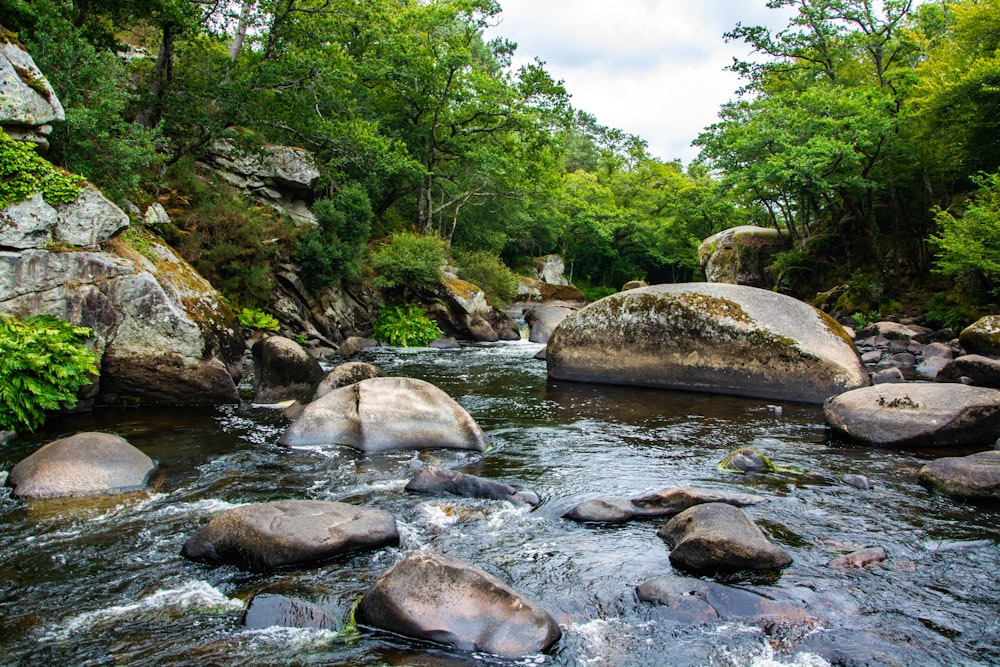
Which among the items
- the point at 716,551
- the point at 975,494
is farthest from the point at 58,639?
the point at 975,494

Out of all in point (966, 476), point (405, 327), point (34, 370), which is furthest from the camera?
point (405, 327)

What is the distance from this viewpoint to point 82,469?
276 inches

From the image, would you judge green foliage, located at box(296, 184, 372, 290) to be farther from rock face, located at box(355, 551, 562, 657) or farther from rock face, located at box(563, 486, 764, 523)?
rock face, located at box(355, 551, 562, 657)

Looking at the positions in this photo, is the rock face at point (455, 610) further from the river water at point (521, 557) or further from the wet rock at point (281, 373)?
the wet rock at point (281, 373)

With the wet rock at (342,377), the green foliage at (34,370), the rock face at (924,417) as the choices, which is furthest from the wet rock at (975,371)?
the green foliage at (34,370)

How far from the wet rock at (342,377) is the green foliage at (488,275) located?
19.0 meters

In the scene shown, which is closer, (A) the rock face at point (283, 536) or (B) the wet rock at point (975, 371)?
(A) the rock face at point (283, 536)

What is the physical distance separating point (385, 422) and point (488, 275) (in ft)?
75.3

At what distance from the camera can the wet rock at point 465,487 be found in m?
6.99

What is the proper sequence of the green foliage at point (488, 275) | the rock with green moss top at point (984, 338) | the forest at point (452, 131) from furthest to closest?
the green foliage at point (488, 275) → the forest at point (452, 131) → the rock with green moss top at point (984, 338)

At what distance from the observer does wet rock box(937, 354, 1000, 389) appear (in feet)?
42.2

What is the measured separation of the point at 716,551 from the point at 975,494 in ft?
12.2

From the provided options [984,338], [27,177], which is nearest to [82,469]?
[27,177]

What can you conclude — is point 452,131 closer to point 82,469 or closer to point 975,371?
point 975,371
